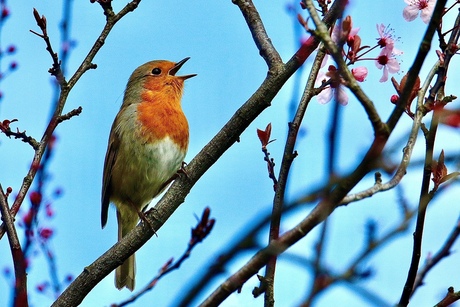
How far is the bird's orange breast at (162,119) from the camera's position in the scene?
22.9 feet

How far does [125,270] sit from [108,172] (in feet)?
3.45

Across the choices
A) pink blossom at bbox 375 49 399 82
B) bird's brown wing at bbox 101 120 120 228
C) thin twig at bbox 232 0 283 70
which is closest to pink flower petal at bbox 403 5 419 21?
pink blossom at bbox 375 49 399 82

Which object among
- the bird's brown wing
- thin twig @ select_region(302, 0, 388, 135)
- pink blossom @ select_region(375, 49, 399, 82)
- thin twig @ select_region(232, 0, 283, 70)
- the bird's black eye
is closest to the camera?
thin twig @ select_region(302, 0, 388, 135)

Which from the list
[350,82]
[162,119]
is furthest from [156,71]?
[350,82]

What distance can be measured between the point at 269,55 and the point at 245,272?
2.81 meters

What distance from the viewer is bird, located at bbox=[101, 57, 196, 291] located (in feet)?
22.6

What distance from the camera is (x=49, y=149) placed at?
10.5 ft

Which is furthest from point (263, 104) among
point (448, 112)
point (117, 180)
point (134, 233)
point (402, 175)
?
point (117, 180)

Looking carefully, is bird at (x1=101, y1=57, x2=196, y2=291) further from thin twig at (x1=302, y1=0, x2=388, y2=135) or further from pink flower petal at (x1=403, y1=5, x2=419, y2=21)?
thin twig at (x1=302, y1=0, x2=388, y2=135)

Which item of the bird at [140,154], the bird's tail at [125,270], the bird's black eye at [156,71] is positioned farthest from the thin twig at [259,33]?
the bird's black eye at [156,71]

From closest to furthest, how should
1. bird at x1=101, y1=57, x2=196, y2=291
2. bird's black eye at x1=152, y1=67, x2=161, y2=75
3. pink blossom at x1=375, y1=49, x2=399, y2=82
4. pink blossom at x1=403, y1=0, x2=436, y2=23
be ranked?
pink blossom at x1=375, y1=49, x2=399, y2=82
pink blossom at x1=403, y1=0, x2=436, y2=23
bird at x1=101, y1=57, x2=196, y2=291
bird's black eye at x1=152, y1=67, x2=161, y2=75

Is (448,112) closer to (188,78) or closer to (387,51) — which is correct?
(387,51)

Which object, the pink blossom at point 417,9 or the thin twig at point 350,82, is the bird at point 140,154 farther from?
the thin twig at point 350,82

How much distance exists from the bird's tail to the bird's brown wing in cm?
22
